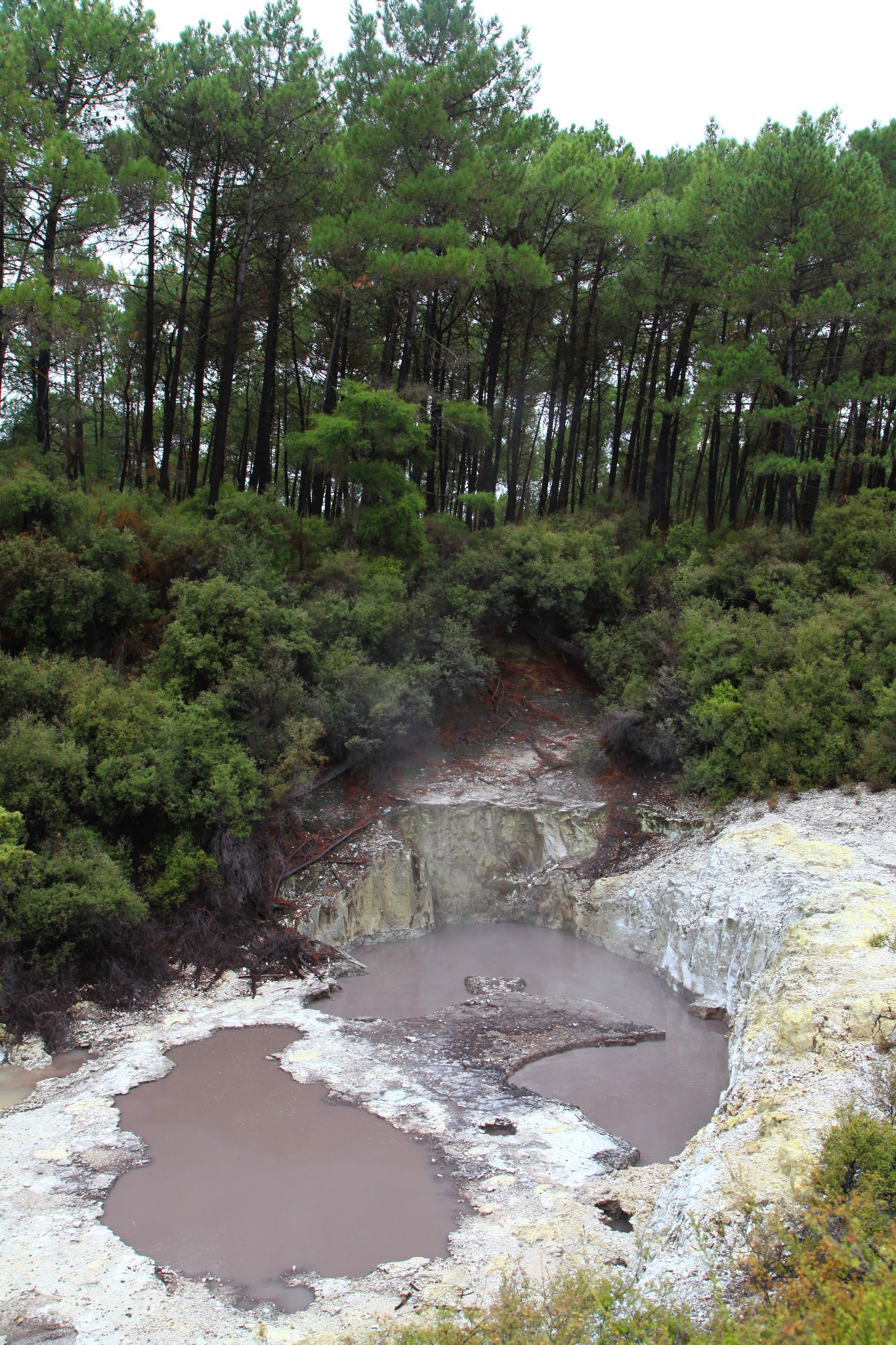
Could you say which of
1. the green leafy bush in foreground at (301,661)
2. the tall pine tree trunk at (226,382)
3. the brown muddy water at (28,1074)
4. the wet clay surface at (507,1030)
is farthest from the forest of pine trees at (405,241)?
the brown muddy water at (28,1074)

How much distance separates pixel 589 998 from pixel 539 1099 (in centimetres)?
328

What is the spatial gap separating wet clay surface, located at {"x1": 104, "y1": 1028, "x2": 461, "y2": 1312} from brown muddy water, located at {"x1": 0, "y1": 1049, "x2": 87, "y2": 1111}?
111cm

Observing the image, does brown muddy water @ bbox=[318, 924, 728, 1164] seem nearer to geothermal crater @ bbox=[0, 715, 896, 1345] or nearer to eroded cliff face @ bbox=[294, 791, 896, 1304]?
geothermal crater @ bbox=[0, 715, 896, 1345]

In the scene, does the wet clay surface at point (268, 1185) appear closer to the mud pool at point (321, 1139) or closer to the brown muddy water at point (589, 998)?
the mud pool at point (321, 1139)

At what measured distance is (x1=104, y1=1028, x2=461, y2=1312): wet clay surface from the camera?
7.70 meters

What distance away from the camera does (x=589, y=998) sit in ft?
45.4

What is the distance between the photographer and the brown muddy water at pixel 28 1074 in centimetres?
1001

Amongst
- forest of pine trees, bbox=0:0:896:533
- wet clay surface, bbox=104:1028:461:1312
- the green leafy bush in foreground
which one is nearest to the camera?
wet clay surface, bbox=104:1028:461:1312

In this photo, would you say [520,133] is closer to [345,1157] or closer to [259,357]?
[259,357]

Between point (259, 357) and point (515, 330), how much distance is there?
9.67m

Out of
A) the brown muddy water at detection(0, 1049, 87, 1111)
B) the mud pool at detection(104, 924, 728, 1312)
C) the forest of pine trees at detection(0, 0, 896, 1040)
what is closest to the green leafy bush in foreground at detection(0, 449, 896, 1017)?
the forest of pine trees at detection(0, 0, 896, 1040)

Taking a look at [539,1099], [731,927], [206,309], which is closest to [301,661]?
[731,927]

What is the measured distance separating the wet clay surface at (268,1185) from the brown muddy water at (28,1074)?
1110 mm

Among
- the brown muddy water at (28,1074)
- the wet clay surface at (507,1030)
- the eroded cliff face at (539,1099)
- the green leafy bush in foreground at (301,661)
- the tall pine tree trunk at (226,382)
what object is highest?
the tall pine tree trunk at (226,382)
